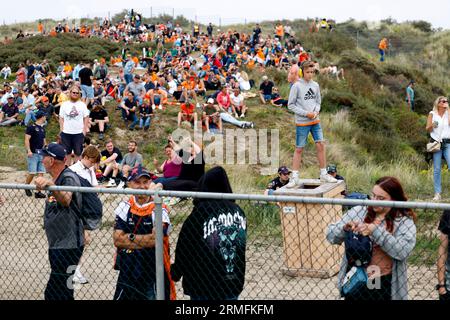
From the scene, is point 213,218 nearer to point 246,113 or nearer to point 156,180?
point 156,180

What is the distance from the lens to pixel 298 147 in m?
10.5

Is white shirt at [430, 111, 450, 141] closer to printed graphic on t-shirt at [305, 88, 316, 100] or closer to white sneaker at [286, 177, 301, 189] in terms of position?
printed graphic on t-shirt at [305, 88, 316, 100]

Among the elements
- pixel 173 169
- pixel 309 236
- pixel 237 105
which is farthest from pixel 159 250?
pixel 237 105

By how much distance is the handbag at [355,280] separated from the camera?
552cm

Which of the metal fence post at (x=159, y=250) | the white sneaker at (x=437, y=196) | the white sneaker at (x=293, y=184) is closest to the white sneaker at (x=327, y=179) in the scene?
the white sneaker at (x=293, y=184)

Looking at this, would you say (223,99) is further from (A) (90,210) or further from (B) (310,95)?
(A) (90,210)

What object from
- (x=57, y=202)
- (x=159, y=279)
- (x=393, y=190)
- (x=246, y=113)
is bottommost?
(x=246, y=113)

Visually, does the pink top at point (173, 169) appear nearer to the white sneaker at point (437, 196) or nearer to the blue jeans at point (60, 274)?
the white sneaker at point (437, 196)

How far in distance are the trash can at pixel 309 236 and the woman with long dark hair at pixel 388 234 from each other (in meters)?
3.48

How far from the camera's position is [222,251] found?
6.08 metres

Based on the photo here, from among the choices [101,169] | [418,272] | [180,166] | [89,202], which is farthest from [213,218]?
[101,169]

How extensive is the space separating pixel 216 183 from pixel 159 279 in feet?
2.97

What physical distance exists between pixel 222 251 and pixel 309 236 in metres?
3.33

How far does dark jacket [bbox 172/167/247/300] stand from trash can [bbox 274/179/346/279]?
117 inches
